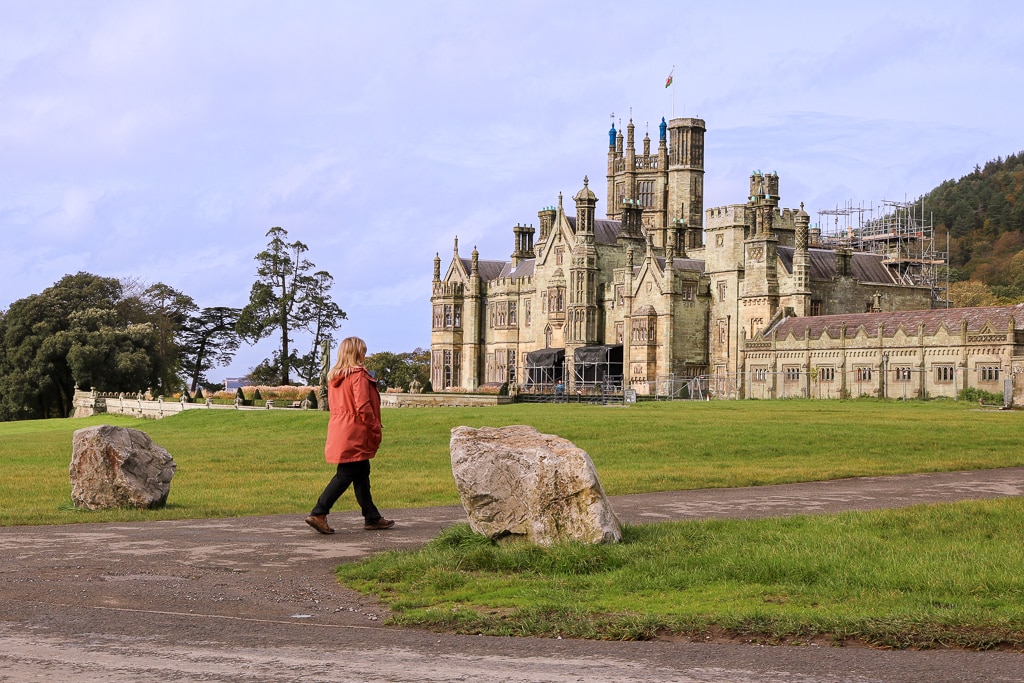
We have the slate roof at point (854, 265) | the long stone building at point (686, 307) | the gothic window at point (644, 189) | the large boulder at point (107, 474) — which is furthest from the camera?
the gothic window at point (644, 189)

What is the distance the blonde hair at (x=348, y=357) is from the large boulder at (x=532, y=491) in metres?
2.32

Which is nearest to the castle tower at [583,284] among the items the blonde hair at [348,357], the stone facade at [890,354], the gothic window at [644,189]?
the stone facade at [890,354]

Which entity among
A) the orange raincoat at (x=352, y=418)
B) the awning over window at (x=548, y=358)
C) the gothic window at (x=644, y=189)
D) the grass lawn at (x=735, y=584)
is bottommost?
the grass lawn at (x=735, y=584)

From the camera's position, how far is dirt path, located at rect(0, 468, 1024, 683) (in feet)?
25.7

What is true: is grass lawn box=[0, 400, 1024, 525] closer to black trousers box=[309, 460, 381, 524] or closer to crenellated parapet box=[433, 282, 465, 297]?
black trousers box=[309, 460, 381, 524]

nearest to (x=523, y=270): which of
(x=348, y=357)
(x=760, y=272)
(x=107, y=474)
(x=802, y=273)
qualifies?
(x=760, y=272)

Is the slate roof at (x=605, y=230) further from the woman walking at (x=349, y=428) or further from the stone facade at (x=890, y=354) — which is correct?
the woman walking at (x=349, y=428)

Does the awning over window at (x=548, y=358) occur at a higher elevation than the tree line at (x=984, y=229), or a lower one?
lower

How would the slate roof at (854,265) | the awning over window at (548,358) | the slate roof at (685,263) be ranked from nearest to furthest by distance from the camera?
the slate roof at (854,265) → the slate roof at (685,263) → the awning over window at (548,358)

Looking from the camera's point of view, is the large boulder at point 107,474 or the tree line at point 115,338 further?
the tree line at point 115,338

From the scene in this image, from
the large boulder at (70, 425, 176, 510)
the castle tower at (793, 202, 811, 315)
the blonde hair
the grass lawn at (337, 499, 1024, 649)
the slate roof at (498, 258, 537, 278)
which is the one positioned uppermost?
the slate roof at (498, 258, 537, 278)

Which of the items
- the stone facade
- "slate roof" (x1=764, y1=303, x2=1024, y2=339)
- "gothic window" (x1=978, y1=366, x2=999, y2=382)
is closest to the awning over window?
the stone facade

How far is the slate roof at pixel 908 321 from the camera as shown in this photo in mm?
57031

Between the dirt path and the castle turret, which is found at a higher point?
the castle turret
